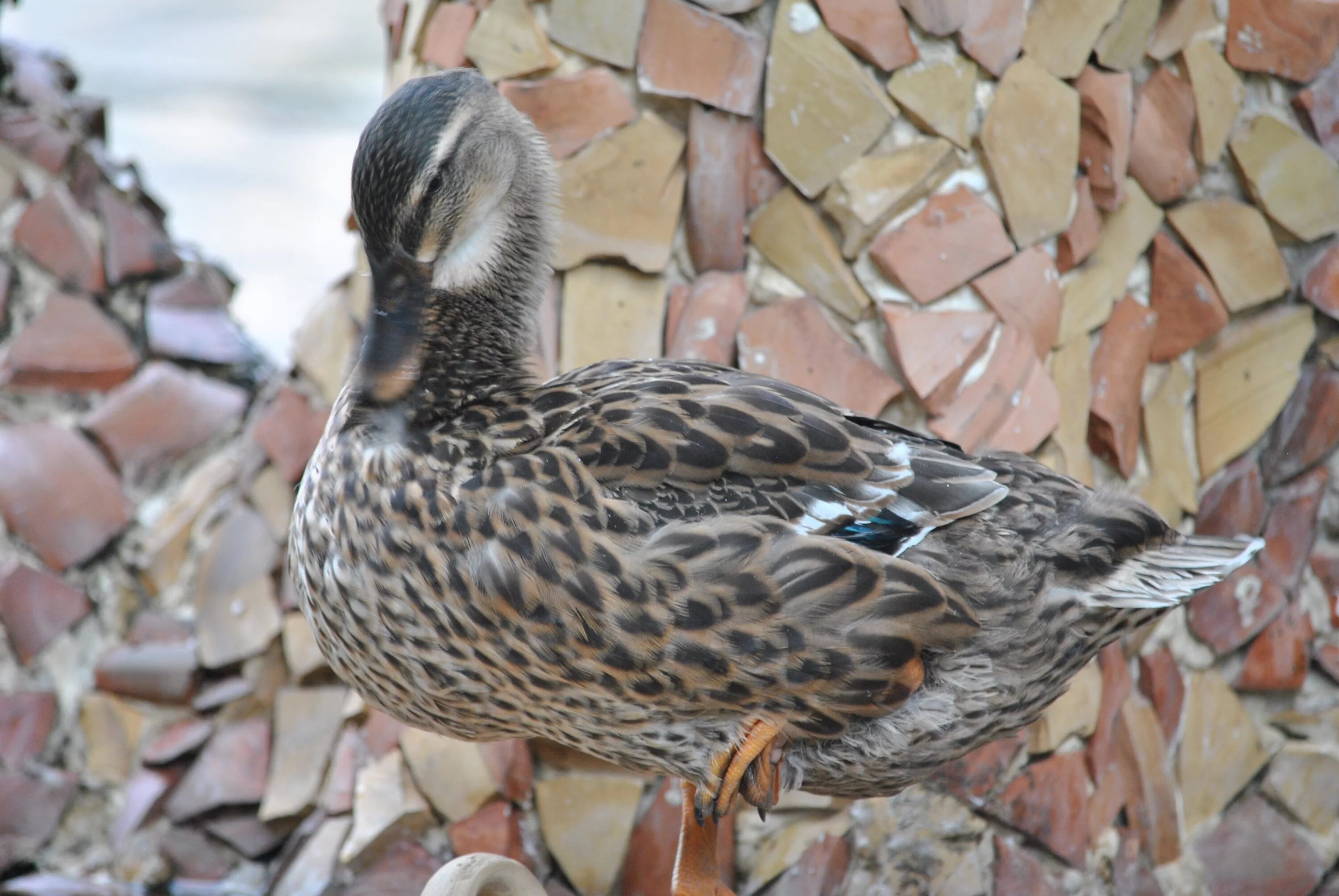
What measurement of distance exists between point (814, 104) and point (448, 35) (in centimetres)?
40

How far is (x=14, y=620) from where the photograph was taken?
175 cm

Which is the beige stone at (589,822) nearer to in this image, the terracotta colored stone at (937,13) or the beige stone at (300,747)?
the beige stone at (300,747)

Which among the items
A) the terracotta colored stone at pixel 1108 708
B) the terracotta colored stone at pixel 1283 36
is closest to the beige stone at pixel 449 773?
the terracotta colored stone at pixel 1108 708

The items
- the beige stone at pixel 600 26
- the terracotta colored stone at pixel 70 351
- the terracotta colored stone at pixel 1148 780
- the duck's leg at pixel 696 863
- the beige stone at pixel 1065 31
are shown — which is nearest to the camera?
the duck's leg at pixel 696 863

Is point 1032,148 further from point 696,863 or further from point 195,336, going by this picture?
point 195,336

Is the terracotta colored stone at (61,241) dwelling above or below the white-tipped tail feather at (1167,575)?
below

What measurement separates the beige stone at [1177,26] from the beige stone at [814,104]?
427 mm

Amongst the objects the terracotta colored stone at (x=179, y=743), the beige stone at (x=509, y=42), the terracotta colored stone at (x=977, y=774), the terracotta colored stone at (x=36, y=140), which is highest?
the beige stone at (x=509, y=42)

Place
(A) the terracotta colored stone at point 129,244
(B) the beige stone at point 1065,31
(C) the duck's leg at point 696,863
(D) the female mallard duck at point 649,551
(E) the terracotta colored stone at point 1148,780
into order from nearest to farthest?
1. (D) the female mallard duck at point 649,551
2. (C) the duck's leg at point 696,863
3. (B) the beige stone at point 1065,31
4. (E) the terracotta colored stone at point 1148,780
5. (A) the terracotta colored stone at point 129,244

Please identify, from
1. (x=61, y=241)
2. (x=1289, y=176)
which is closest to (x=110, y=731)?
(x=61, y=241)

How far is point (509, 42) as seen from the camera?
1.34 m

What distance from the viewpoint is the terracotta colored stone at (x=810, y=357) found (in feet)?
4.49

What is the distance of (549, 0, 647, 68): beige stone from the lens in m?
1.34

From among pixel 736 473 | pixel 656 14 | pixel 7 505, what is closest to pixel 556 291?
pixel 656 14
